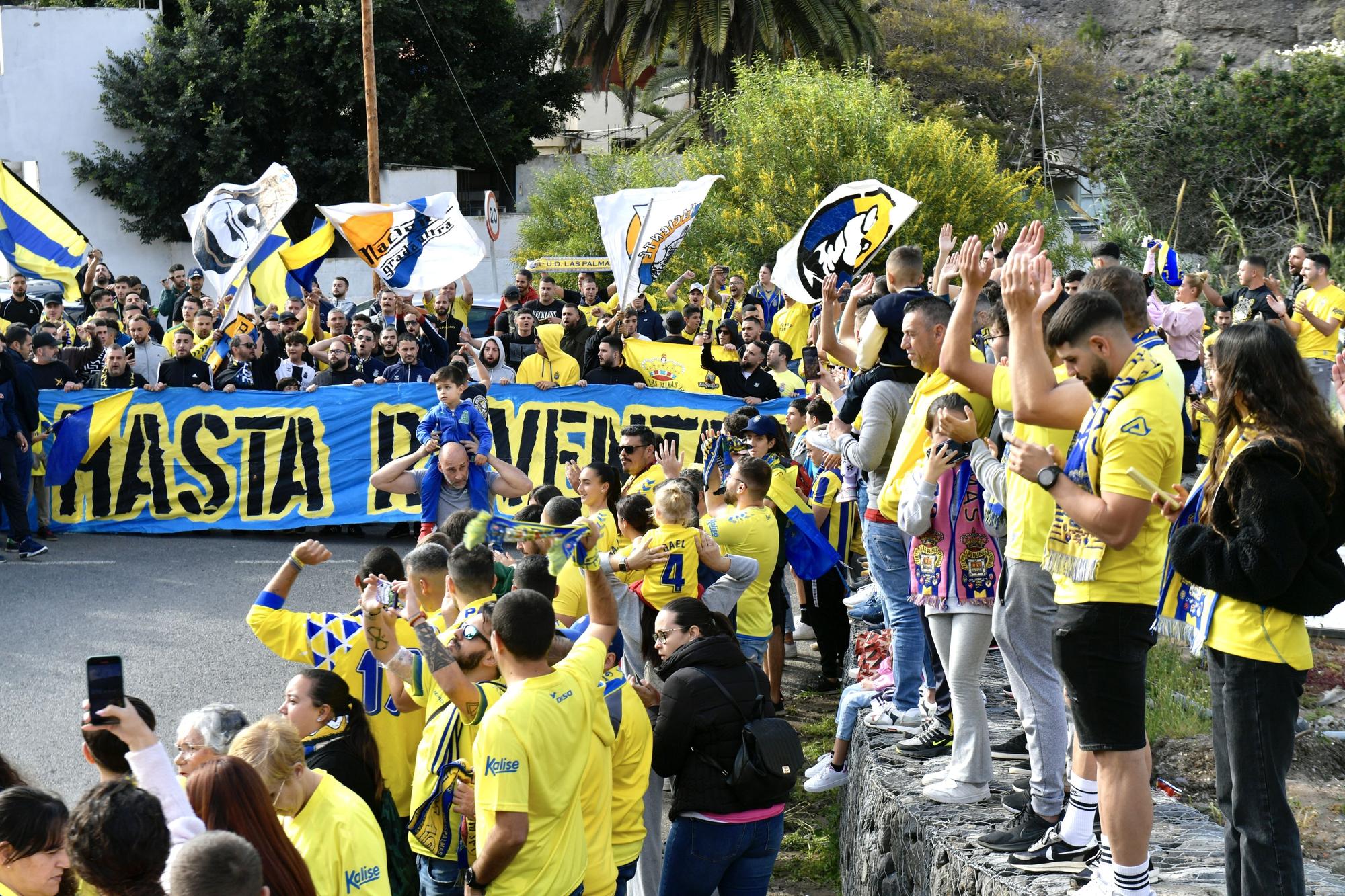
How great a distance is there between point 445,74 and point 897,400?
3020cm

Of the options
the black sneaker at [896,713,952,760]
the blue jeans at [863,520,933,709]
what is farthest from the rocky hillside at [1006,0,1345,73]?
the black sneaker at [896,713,952,760]

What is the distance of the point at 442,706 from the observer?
504cm

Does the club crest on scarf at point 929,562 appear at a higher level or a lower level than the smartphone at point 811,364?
lower

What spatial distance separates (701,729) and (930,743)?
1.32 metres

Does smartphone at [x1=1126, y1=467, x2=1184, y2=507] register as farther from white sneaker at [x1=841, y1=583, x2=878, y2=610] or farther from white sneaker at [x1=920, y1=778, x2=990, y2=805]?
white sneaker at [x1=841, y1=583, x2=878, y2=610]

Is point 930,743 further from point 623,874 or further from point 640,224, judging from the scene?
point 640,224

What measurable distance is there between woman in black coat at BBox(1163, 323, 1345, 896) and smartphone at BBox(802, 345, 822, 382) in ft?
18.7

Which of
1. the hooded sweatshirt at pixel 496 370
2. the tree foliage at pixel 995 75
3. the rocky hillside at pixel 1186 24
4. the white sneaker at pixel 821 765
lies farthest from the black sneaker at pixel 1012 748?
the rocky hillside at pixel 1186 24

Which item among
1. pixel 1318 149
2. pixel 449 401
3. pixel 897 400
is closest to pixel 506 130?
pixel 1318 149

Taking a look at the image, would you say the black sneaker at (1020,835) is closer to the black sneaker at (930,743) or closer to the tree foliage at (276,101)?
the black sneaker at (930,743)

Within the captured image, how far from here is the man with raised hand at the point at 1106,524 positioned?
4.04m

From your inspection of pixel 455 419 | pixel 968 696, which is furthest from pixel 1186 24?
pixel 968 696

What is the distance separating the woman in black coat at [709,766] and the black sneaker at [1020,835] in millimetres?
907

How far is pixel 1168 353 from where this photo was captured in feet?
14.2
